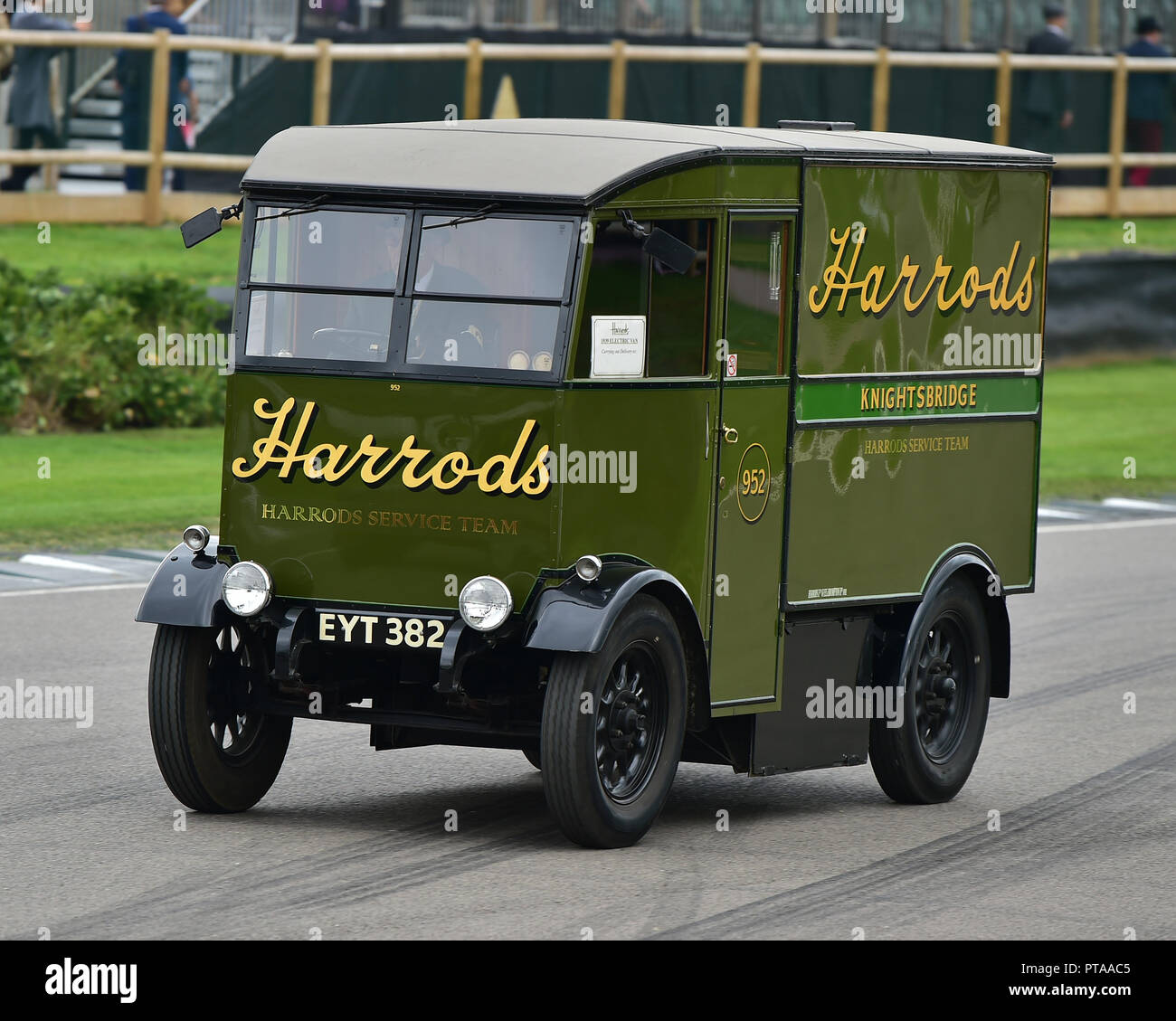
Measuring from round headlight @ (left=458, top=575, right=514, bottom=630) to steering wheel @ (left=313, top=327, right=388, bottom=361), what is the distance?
973mm

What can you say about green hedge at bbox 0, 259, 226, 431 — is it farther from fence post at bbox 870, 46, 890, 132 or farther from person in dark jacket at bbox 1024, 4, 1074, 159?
person in dark jacket at bbox 1024, 4, 1074, 159

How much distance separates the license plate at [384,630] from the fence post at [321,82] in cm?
1937

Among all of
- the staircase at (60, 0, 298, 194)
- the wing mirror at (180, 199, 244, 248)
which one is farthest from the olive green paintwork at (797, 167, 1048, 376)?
the staircase at (60, 0, 298, 194)

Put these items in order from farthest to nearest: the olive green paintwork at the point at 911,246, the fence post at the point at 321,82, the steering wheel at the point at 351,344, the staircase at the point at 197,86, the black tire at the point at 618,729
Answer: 1. the fence post at the point at 321,82
2. the staircase at the point at 197,86
3. the olive green paintwork at the point at 911,246
4. the steering wheel at the point at 351,344
5. the black tire at the point at 618,729

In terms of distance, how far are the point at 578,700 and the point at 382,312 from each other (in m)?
1.68

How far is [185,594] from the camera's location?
9.53 metres

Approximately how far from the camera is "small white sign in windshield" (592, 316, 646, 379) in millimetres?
9227

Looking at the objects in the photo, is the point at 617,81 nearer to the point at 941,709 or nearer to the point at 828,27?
the point at 828,27

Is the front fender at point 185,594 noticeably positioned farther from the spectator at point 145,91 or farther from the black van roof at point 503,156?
the spectator at point 145,91

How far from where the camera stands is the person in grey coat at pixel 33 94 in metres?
26.7

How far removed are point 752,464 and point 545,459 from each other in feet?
3.57

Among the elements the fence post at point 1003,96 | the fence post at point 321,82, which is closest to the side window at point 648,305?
the fence post at point 321,82

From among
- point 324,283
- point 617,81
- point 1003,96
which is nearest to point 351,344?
point 324,283

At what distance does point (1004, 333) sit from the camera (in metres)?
11.2
